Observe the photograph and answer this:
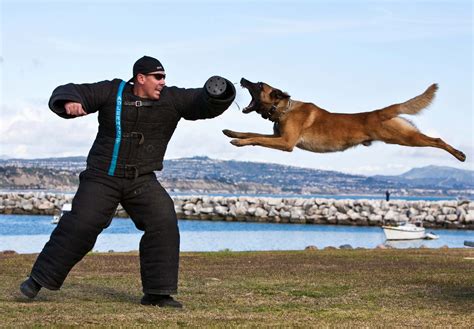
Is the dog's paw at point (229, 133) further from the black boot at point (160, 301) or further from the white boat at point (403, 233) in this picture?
the white boat at point (403, 233)

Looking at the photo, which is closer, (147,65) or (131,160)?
(147,65)

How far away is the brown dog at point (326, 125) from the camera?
38.1 feet

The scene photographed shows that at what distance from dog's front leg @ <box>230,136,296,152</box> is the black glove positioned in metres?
1.34

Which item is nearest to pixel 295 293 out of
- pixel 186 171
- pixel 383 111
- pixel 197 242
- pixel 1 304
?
pixel 383 111

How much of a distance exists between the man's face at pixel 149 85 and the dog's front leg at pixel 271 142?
1395mm

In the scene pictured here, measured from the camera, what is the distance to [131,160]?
951 cm

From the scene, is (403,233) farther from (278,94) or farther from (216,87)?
(216,87)

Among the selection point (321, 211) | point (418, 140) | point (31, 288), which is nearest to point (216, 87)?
point (31, 288)

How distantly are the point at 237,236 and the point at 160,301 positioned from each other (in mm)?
33407

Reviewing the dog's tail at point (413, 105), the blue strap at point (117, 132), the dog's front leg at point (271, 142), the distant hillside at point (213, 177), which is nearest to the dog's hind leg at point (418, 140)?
the dog's tail at point (413, 105)

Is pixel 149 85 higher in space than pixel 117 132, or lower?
higher

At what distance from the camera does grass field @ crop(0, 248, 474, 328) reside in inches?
347

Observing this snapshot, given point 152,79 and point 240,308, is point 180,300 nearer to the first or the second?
point 240,308

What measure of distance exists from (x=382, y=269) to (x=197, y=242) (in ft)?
76.3
